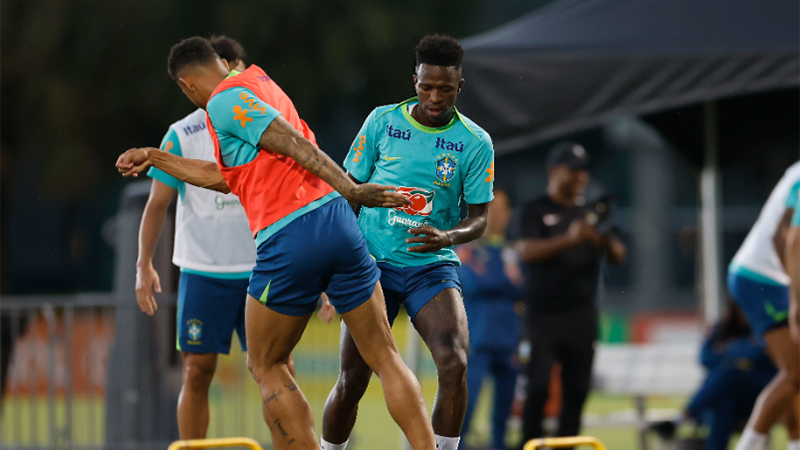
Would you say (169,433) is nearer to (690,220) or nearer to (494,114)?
(494,114)

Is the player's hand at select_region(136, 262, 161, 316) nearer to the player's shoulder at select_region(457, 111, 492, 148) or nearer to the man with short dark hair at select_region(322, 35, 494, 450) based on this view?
the man with short dark hair at select_region(322, 35, 494, 450)

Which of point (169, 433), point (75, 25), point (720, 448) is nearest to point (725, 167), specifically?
point (720, 448)

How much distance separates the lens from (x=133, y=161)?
388 centimetres

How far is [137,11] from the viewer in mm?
14445

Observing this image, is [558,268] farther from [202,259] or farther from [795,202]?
[202,259]

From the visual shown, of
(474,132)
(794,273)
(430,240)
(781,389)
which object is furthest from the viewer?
(781,389)

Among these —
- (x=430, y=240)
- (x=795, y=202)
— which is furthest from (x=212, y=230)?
(x=795, y=202)

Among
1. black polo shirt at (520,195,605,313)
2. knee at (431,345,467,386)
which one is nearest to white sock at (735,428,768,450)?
black polo shirt at (520,195,605,313)

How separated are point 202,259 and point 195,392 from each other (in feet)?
2.21

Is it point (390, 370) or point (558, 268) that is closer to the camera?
point (390, 370)

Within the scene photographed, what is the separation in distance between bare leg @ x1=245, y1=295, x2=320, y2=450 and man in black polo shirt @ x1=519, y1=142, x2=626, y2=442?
10.6ft

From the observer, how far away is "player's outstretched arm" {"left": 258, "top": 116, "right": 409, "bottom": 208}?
3632 mm

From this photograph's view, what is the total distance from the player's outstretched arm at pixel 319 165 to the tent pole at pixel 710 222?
20.1 ft

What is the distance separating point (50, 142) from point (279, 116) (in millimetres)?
13471
